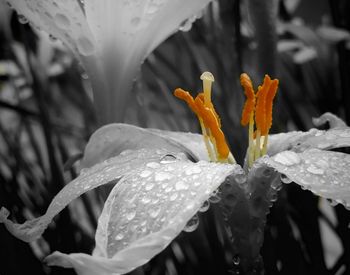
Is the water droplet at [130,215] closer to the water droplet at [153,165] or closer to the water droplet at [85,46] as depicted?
the water droplet at [153,165]

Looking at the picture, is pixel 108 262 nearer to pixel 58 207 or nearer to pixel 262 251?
pixel 58 207

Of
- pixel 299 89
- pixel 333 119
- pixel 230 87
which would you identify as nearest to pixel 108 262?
pixel 333 119

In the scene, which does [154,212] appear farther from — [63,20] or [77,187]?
[63,20]

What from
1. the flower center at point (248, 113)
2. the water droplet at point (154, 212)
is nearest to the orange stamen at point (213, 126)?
the flower center at point (248, 113)

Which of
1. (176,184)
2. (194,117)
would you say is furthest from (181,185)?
(194,117)

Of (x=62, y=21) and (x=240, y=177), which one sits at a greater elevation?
(x=62, y=21)

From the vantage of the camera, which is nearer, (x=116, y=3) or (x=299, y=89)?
(x=116, y=3)

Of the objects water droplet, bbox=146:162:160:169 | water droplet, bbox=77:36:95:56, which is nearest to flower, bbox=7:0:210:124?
water droplet, bbox=77:36:95:56
